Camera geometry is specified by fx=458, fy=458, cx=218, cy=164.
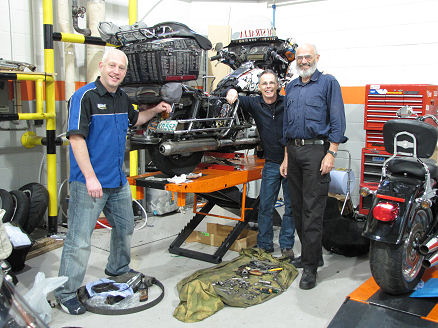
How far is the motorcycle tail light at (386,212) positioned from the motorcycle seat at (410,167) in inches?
12.2

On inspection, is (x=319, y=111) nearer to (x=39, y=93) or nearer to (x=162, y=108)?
(x=162, y=108)

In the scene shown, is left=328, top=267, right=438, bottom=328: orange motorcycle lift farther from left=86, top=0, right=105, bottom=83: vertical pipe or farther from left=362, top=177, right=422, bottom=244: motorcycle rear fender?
left=86, top=0, right=105, bottom=83: vertical pipe

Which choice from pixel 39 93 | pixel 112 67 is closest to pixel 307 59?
pixel 112 67

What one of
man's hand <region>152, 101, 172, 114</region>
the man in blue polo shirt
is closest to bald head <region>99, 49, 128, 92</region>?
the man in blue polo shirt

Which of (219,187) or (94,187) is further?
(219,187)

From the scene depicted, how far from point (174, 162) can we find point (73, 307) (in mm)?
1366

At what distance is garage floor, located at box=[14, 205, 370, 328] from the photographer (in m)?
2.97

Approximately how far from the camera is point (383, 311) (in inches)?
113

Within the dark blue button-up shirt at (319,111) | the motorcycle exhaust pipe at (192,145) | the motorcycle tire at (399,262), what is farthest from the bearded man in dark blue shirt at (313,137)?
the motorcycle exhaust pipe at (192,145)

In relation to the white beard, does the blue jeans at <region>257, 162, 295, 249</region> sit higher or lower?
lower

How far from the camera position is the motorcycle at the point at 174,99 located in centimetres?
354

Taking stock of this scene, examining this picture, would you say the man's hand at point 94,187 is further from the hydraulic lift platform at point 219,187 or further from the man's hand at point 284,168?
the man's hand at point 284,168

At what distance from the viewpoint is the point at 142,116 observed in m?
3.58

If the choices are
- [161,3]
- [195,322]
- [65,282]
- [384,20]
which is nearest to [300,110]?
[195,322]
